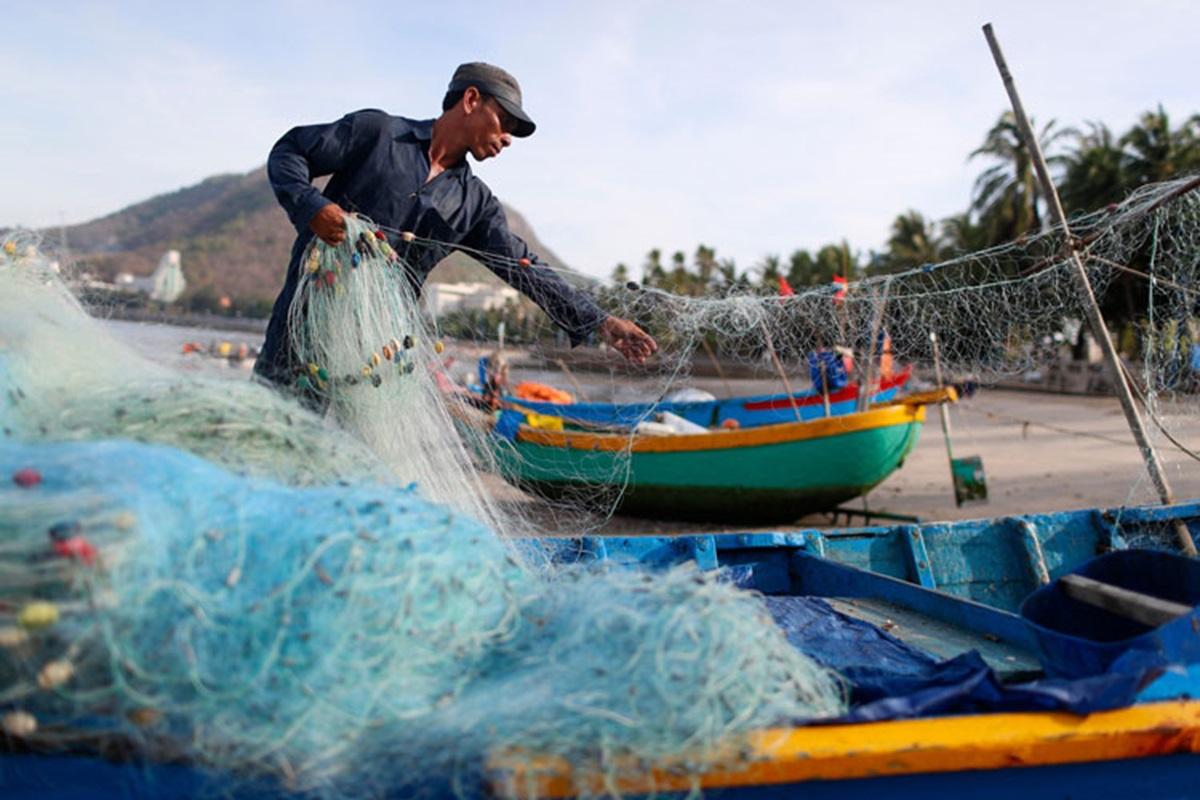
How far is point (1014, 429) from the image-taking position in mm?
18906

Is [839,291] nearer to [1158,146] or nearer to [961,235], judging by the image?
[1158,146]

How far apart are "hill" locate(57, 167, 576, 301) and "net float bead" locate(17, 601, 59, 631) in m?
81.3

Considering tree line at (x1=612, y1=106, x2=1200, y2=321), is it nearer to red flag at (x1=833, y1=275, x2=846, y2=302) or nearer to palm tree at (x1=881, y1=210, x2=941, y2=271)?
palm tree at (x1=881, y1=210, x2=941, y2=271)

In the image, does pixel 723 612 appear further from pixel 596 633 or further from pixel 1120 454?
pixel 1120 454

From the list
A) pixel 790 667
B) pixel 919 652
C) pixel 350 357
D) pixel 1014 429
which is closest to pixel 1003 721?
pixel 790 667

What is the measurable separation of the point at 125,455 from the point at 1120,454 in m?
15.8

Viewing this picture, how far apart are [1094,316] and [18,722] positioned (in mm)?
4888

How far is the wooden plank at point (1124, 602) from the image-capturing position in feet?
6.54

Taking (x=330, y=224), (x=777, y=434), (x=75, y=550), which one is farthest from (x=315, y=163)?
(x=777, y=434)

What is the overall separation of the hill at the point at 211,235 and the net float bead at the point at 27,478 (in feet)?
266

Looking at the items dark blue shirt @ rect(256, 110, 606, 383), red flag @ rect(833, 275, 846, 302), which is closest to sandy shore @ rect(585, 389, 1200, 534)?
red flag @ rect(833, 275, 846, 302)

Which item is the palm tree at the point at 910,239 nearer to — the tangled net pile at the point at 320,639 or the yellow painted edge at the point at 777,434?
the yellow painted edge at the point at 777,434

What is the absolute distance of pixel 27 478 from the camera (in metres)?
1.51

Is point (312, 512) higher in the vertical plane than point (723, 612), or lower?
higher
